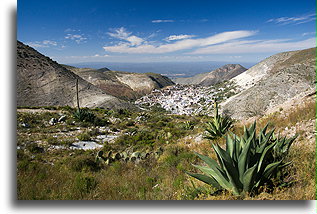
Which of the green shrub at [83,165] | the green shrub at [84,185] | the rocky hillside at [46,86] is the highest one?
the rocky hillside at [46,86]

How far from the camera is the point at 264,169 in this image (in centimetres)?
213

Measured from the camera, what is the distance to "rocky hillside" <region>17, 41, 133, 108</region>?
974 inches

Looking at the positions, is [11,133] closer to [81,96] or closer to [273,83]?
[273,83]

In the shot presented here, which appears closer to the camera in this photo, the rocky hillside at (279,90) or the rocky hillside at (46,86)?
the rocky hillside at (279,90)

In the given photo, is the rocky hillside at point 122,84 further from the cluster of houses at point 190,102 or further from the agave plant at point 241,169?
the agave plant at point 241,169

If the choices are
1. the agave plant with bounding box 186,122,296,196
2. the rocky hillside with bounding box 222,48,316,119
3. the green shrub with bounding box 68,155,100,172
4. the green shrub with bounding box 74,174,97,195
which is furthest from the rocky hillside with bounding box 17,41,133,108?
the agave plant with bounding box 186,122,296,196

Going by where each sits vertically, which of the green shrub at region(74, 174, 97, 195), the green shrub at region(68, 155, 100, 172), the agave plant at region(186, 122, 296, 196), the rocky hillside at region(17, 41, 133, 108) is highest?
the rocky hillside at region(17, 41, 133, 108)

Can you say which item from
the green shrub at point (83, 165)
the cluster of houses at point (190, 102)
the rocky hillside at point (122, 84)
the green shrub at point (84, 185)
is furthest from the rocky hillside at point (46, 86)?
the rocky hillside at point (122, 84)

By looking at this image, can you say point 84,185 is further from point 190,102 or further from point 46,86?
point 190,102

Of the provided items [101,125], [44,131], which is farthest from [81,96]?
[44,131]

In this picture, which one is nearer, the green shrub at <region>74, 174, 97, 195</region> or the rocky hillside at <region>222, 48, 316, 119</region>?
the green shrub at <region>74, 174, 97, 195</region>

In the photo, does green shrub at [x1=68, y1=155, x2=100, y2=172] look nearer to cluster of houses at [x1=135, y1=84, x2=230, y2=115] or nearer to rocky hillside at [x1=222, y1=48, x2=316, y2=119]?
rocky hillside at [x1=222, y1=48, x2=316, y2=119]

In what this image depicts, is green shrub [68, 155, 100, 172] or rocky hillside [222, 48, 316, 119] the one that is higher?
rocky hillside [222, 48, 316, 119]

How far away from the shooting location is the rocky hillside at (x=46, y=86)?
24.7 meters
